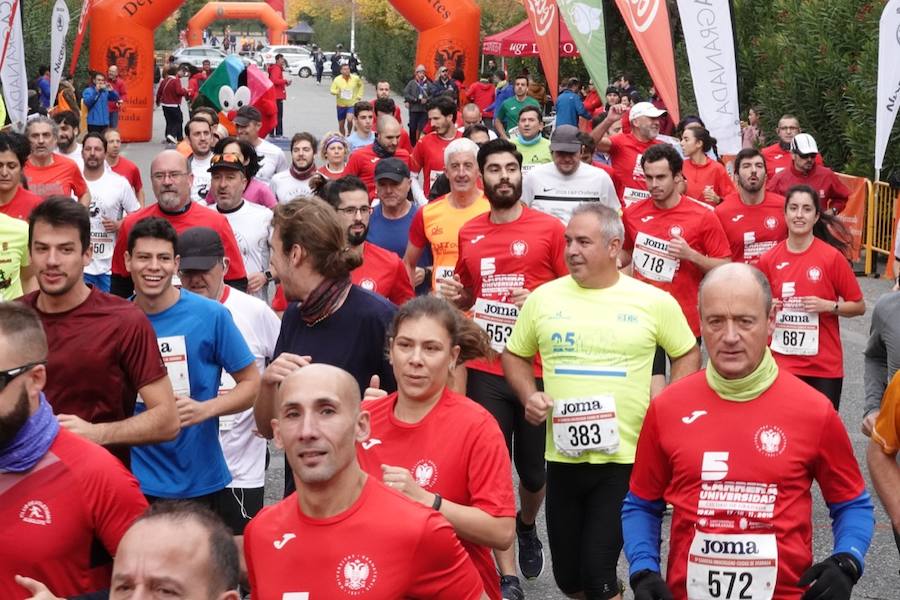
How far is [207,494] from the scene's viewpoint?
239 inches

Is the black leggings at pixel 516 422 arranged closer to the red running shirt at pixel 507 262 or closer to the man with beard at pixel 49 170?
the red running shirt at pixel 507 262

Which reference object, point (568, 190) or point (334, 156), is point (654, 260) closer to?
point (568, 190)

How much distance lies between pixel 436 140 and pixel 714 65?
277 centimetres

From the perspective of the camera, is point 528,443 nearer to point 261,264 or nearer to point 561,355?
point 561,355

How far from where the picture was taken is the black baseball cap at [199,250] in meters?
6.81

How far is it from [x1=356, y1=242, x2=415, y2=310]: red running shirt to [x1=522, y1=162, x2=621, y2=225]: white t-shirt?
2424 millimetres

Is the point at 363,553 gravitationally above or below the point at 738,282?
below

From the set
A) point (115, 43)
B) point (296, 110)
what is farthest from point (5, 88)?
point (296, 110)

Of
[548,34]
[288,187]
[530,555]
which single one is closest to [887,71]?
[548,34]

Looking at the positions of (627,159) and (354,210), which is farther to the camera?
(627,159)

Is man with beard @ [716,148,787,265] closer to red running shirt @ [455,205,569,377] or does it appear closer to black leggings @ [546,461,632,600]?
red running shirt @ [455,205,569,377]

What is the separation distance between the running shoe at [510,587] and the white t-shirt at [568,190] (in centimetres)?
370

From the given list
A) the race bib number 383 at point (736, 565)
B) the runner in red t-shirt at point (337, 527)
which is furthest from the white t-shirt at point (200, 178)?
the runner in red t-shirt at point (337, 527)

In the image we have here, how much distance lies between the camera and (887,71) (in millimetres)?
14562
